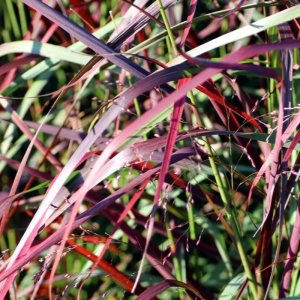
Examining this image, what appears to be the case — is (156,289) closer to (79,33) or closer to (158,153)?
(158,153)

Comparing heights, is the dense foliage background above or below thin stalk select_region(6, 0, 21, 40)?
below

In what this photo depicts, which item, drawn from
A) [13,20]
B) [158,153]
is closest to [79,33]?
[158,153]

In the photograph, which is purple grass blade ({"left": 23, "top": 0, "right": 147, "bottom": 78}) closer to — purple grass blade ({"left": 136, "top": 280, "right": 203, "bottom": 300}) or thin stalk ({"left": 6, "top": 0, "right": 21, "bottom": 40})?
purple grass blade ({"left": 136, "top": 280, "right": 203, "bottom": 300})

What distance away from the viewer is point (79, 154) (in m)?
0.98

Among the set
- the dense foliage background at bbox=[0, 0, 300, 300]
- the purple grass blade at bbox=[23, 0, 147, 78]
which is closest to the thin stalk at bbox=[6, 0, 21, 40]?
the dense foliage background at bbox=[0, 0, 300, 300]

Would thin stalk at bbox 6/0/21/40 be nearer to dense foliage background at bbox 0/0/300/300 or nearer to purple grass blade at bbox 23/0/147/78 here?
dense foliage background at bbox 0/0/300/300

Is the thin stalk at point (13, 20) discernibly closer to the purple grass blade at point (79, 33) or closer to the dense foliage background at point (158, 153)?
the dense foliage background at point (158, 153)

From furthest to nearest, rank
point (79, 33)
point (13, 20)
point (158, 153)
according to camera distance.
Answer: point (13, 20) < point (158, 153) < point (79, 33)

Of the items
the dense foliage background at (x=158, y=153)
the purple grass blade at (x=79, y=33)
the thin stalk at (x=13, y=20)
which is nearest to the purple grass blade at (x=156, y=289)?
the dense foliage background at (x=158, y=153)

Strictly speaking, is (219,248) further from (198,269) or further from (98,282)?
(98,282)

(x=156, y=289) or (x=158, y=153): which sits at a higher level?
(x=158, y=153)

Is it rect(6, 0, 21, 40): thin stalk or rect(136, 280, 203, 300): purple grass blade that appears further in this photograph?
rect(6, 0, 21, 40): thin stalk

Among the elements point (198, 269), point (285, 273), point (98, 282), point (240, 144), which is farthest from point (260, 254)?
point (98, 282)

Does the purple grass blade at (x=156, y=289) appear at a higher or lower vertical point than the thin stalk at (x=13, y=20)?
lower
